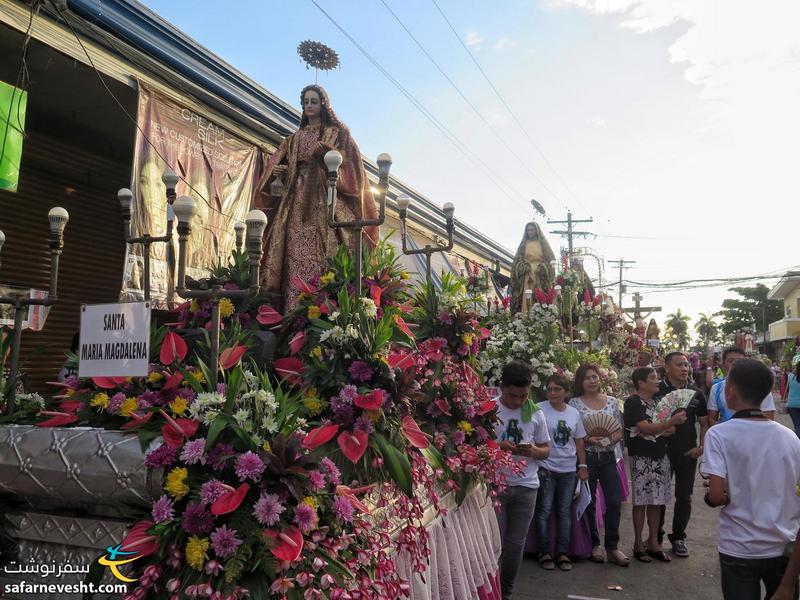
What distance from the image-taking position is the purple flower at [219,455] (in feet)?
6.78

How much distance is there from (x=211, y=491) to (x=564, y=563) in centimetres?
421

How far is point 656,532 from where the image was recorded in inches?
213

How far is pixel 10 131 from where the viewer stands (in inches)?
185

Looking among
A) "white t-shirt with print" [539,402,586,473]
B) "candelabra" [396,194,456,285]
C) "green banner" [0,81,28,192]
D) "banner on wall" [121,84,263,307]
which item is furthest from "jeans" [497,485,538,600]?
"green banner" [0,81,28,192]

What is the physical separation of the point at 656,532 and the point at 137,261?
5417 mm

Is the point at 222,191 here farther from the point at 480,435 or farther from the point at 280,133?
the point at 480,435

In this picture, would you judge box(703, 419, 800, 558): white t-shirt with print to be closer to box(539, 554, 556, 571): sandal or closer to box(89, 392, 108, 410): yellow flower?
box(539, 554, 556, 571): sandal

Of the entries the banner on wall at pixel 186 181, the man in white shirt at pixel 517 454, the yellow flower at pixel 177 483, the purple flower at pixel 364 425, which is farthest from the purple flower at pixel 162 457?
the banner on wall at pixel 186 181

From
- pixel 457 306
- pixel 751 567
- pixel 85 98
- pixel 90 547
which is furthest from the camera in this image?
pixel 85 98

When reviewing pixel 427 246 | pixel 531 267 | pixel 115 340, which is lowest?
pixel 115 340

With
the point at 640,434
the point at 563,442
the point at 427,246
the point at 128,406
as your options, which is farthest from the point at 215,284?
the point at 640,434

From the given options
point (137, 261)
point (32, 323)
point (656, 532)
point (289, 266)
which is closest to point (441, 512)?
point (289, 266)

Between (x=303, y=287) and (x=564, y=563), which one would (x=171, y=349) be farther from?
(x=564, y=563)

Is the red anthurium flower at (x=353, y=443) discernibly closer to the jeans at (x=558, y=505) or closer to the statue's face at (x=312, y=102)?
the statue's face at (x=312, y=102)
